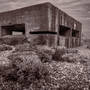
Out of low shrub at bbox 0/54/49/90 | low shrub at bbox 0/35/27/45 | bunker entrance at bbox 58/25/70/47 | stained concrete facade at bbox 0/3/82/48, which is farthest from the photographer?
bunker entrance at bbox 58/25/70/47

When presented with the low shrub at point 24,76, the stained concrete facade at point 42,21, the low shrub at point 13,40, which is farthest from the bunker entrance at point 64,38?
the low shrub at point 24,76

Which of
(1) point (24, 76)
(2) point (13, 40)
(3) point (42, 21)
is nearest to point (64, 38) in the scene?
(3) point (42, 21)

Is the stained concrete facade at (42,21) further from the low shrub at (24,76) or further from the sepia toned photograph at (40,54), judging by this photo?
the low shrub at (24,76)

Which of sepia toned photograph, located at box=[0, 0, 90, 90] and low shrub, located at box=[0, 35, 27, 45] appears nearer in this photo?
sepia toned photograph, located at box=[0, 0, 90, 90]

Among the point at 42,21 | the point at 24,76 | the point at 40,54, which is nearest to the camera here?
the point at 24,76

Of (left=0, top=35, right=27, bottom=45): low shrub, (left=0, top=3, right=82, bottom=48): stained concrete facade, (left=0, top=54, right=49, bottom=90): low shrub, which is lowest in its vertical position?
(left=0, top=54, right=49, bottom=90): low shrub

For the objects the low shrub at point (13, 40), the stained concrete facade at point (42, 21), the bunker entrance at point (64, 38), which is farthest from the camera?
the bunker entrance at point (64, 38)

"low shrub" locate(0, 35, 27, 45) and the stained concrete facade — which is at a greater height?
the stained concrete facade

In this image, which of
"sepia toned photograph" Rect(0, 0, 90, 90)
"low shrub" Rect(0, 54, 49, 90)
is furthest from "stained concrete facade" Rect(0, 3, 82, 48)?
"low shrub" Rect(0, 54, 49, 90)

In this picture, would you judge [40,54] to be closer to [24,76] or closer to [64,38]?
[24,76]

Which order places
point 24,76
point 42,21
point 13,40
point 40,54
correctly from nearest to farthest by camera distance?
point 24,76
point 40,54
point 42,21
point 13,40

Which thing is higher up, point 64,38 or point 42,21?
point 42,21

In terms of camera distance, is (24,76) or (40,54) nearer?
(24,76)

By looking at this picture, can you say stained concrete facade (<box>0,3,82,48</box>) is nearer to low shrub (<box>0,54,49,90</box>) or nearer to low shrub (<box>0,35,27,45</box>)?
low shrub (<box>0,35,27,45</box>)
